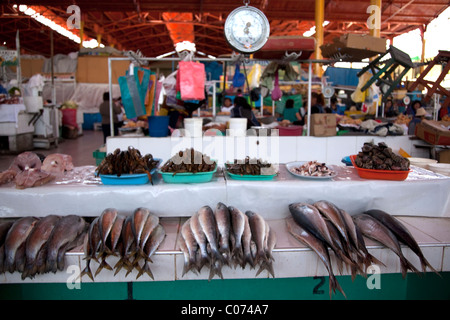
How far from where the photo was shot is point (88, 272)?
6.82 feet

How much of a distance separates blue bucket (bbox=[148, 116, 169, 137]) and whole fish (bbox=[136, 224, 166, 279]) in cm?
332

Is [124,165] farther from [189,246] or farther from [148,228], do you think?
[189,246]

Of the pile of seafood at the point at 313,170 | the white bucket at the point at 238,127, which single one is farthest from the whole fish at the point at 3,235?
the white bucket at the point at 238,127

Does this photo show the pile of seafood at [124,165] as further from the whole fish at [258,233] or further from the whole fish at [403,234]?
the whole fish at [403,234]

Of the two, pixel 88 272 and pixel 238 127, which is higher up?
pixel 238 127

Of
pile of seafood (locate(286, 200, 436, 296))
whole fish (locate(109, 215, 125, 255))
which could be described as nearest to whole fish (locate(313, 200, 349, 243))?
pile of seafood (locate(286, 200, 436, 296))

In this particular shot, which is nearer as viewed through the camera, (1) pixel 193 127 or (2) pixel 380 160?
(2) pixel 380 160

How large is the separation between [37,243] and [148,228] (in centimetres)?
72

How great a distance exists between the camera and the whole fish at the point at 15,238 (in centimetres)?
214

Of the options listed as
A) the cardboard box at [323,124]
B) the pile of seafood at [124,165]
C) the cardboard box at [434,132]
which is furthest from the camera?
the cardboard box at [323,124]

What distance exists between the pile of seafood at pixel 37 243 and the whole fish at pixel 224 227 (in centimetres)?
98

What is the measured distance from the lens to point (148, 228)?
2.31 m

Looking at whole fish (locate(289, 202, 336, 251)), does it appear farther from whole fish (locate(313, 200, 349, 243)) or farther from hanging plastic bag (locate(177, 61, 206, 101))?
hanging plastic bag (locate(177, 61, 206, 101))

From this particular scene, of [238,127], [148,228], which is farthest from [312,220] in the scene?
[238,127]
